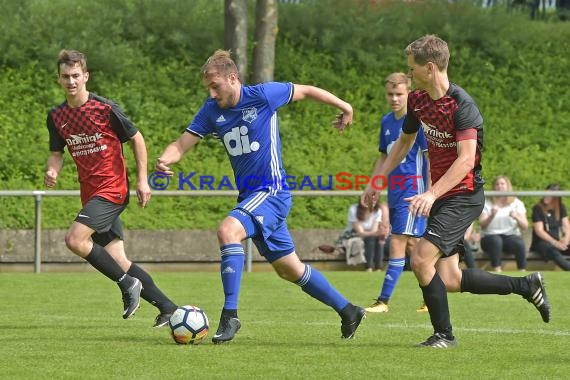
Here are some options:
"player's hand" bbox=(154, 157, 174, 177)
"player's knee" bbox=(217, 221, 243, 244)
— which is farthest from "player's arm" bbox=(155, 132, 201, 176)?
"player's knee" bbox=(217, 221, 243, 244)

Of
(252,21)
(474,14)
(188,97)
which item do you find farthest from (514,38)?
(188,97)

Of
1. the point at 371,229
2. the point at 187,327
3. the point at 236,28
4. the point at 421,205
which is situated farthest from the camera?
the point at 236,28

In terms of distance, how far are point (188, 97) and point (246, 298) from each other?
27.6 ft

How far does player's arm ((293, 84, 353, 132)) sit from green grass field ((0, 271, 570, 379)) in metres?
1.47

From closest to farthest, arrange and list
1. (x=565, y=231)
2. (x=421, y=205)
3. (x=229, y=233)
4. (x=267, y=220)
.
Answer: (x=421, y=205), (x=229, y=233), (x=267, y=220), (x=565, y=231)

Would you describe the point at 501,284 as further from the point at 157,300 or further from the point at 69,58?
the point at 69,58

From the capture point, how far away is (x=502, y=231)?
1783 cm

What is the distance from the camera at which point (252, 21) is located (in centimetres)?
2247

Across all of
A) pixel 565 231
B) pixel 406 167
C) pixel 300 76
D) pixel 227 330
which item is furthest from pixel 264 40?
pixel 227 330

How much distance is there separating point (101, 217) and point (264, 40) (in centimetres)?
1098

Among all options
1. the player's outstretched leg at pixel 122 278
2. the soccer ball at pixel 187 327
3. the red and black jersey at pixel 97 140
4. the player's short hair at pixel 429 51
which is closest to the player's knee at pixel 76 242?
the player's outstretched leg at pixel 122 278

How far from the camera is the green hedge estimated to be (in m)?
18.9

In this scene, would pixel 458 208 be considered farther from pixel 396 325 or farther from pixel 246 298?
pixel 246 298

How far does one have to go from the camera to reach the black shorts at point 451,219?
788cm
